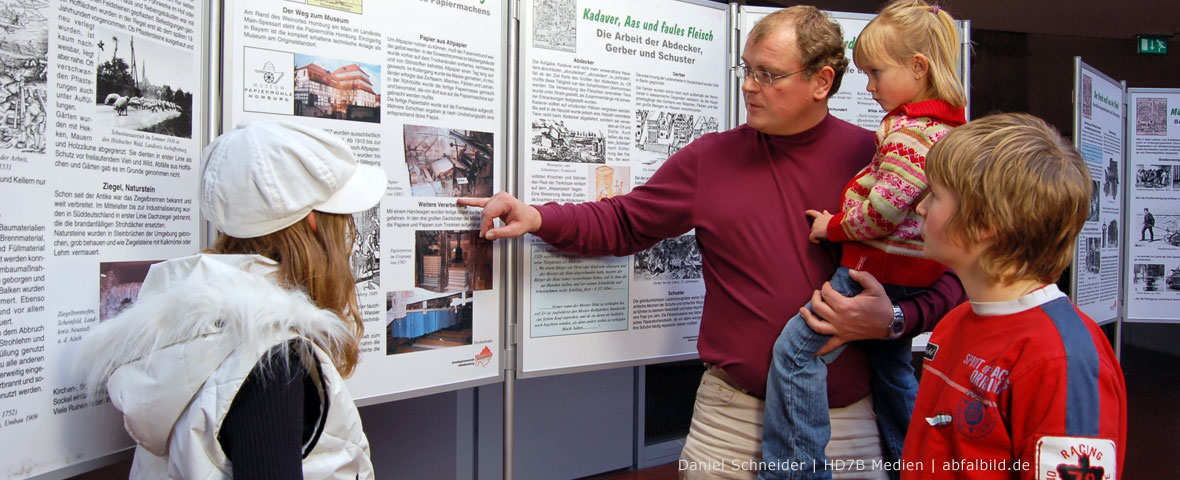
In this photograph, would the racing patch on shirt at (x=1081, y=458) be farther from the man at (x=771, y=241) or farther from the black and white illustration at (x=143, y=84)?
the black and white illustration at (x=143, y=84)

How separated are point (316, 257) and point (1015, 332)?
121 cm

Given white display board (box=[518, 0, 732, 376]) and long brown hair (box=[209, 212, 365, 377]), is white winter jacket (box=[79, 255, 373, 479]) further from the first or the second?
white display board (box=[518, 0, 732, 376])

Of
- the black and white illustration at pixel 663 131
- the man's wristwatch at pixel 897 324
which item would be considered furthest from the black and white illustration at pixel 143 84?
the man's wristwatch at pixel 897 324

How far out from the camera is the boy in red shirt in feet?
3.69

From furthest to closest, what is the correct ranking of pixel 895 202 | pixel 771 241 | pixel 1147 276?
1. pixel 1147 276
2. pixel 771 241
3. pixel 895 202

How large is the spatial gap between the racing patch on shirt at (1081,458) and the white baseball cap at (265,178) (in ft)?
4.07

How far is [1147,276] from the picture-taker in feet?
16.6

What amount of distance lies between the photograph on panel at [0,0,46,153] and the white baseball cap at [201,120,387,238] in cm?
33

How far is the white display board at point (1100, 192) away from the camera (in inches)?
170

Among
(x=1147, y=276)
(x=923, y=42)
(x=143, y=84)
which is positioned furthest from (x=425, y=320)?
(x=1147, y=276)

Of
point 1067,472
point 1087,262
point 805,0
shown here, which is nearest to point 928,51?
point 1067,472

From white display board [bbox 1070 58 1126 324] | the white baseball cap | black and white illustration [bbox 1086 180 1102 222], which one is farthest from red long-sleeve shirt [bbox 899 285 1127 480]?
black and white illustration [bbox 1086 180 1102 222]

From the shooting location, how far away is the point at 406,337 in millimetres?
1962

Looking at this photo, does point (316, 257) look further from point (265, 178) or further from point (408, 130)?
point (408, 130)
